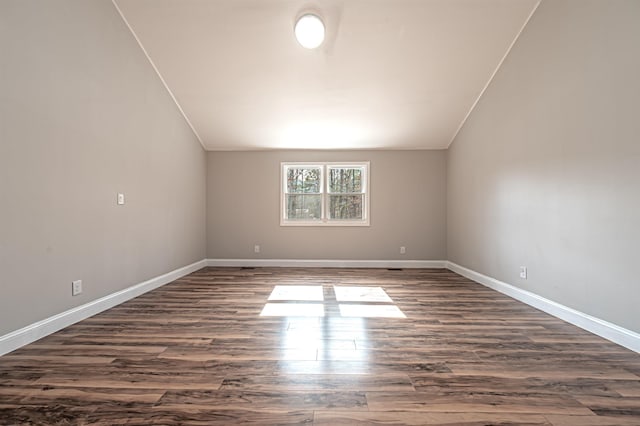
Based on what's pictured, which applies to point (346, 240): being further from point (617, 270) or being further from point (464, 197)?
point (617, 270)

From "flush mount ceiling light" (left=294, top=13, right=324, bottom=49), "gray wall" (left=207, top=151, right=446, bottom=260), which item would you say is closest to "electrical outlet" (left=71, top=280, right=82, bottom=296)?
"gray wall" (left=207, top=151, right=446, bottom=260)

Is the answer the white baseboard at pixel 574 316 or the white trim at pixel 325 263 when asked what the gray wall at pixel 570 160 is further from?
the white trim at pixel 325 263

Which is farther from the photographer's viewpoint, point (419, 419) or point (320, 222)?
point (320, 222)

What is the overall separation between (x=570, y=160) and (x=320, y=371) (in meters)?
2.78

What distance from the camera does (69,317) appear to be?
9.00 ft

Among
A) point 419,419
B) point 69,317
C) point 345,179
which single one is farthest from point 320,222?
point 419,419

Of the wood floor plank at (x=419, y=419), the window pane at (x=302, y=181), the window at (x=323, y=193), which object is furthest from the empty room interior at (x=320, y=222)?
the window pane at (x=302, y=181)

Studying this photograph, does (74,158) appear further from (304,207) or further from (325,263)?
(325,263)

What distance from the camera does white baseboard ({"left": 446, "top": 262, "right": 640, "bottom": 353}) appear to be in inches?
91.0

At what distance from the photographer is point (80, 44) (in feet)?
9.37

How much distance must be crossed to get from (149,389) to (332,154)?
15.8ft

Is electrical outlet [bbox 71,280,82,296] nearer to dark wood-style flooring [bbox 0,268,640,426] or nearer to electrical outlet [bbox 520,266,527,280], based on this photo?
dark wood-style flooring [bbox 0,268,640,426]

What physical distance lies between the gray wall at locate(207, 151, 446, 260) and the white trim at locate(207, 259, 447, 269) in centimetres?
7

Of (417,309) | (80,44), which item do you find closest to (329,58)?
(80,44)
